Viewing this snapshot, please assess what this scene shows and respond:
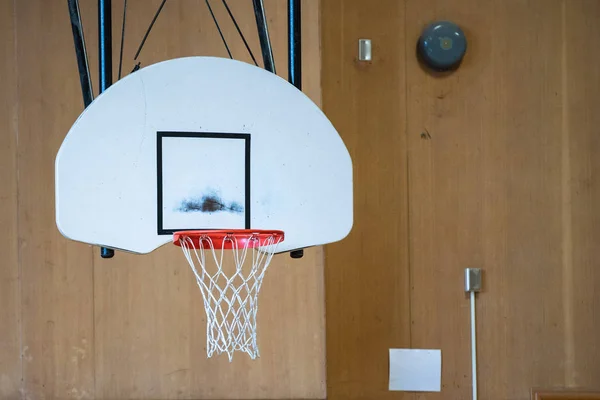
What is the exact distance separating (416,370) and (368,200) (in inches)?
33.3

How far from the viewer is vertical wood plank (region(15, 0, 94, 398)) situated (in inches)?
117

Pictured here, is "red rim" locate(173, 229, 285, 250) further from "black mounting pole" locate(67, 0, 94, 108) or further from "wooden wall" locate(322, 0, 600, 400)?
"wooden wall" locate(322, 0, 600, 400)

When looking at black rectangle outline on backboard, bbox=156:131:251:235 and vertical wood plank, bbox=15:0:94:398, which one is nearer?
black rectangle outline on backboard, bbox=156:131:251:235

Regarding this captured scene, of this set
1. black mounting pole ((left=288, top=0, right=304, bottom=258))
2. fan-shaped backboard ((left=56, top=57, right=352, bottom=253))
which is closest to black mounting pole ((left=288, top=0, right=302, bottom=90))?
black mounting pole ((left=288, top=0, right=304, bottom=258))

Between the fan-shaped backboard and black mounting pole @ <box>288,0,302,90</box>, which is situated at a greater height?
black mounting pole @ <box>288,0,302,90</box>

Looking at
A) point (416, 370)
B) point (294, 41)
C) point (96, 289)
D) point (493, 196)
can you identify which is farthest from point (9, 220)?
point (493, 196)

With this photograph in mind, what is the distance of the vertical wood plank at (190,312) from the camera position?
2990mm

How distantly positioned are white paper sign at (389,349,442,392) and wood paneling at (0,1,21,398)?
1684mm

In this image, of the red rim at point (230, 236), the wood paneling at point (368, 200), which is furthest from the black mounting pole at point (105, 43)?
the wood paneling at point (368, 200)

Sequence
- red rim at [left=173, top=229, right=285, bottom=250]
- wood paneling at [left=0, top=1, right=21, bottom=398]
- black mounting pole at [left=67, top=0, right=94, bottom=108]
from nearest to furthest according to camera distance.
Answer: red rim at [left=173, top=229, right=285, bottom=250], black mounting pole at [left=67, top=0, right=94, bottom=108], wood paneling at [left=0, top=1, right=21, bottom=398]

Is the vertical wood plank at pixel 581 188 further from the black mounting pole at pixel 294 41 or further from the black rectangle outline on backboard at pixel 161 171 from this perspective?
the black rectangle outline on backboard at pixel 161 171

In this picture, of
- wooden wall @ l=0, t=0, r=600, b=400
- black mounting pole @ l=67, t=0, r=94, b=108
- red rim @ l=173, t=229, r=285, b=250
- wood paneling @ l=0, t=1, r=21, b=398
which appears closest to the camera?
red rim @ l=173, t=229, r=285, b=250

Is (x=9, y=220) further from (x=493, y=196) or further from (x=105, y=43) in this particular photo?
(x=493, y=196)

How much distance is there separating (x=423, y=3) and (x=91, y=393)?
2378mm
